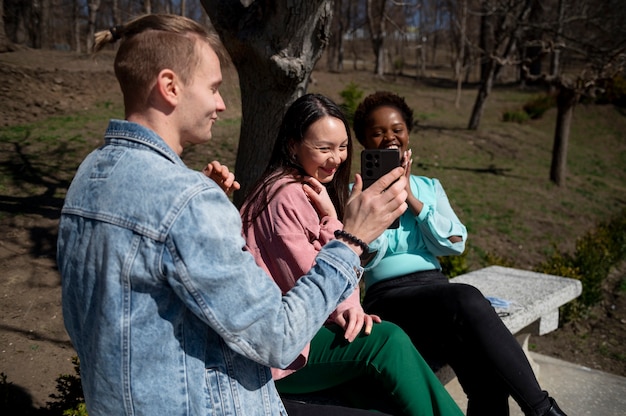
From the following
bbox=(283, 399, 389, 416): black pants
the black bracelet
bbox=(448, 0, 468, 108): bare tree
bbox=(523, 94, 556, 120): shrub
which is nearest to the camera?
the black bracelet

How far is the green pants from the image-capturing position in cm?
202

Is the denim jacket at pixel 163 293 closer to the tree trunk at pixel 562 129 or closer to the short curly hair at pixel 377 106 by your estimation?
the short curly hair at pixel 377 106

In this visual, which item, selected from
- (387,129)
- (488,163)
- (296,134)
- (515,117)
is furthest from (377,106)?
(515,117)

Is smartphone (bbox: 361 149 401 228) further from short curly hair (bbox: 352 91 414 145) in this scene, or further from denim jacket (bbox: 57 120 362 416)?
short curly hair (bbox: 352 91 414 145)

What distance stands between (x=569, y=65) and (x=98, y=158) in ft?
119

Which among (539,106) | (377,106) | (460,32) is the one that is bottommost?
(539,106)

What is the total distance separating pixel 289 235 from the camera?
79.2 inches

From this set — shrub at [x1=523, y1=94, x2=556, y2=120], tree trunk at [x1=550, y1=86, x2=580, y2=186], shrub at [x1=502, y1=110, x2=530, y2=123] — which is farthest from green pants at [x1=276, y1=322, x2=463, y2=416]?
shrub at [x1=523, y1=94, x2=556, y2=120]

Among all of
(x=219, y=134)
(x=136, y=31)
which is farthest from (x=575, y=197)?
(x=136, y=31)

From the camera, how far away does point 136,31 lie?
1.32 m

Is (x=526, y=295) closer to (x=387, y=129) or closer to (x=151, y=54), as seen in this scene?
(x=387, y=129)

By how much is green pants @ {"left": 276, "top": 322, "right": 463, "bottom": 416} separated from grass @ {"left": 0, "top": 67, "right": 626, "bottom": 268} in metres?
0.93

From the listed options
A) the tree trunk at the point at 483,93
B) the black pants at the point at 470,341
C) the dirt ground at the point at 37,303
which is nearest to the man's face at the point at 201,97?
the dirt ground at the point at 37,303

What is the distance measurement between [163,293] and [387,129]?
2227 mm
